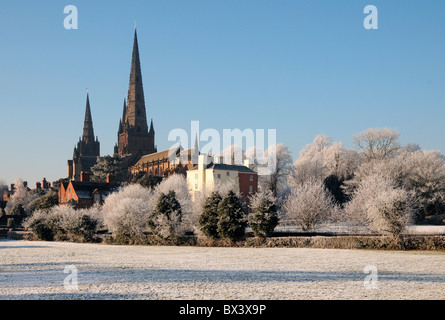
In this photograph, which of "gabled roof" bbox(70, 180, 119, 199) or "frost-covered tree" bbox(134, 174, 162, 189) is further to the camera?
"frost-covered tree" bbox(134, 174, 162, 189)

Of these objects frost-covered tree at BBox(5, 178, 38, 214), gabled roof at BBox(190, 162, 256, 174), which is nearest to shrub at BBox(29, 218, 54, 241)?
gabled roof at BBox(190, 162, 256, 174)

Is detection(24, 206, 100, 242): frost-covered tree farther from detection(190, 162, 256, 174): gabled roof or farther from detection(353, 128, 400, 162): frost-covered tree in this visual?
detection(353, 128, 400, 162): frost-covered tree

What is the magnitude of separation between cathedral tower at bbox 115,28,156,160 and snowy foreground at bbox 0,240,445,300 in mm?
146442

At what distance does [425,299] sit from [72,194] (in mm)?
73076

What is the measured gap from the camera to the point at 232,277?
24406mm

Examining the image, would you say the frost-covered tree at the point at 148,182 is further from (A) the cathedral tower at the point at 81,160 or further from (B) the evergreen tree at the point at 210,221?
(A) the cathedral tower at the point at 81,160

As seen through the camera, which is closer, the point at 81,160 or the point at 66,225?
the point at 66,225

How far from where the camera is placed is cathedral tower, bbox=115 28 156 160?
589 ft

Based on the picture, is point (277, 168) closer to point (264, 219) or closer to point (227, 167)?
point (227, 167)

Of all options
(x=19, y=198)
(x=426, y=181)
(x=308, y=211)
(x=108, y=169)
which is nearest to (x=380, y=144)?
(x=426, y=181)

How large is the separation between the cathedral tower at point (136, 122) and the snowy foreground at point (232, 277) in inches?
5765

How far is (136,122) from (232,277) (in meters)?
162
